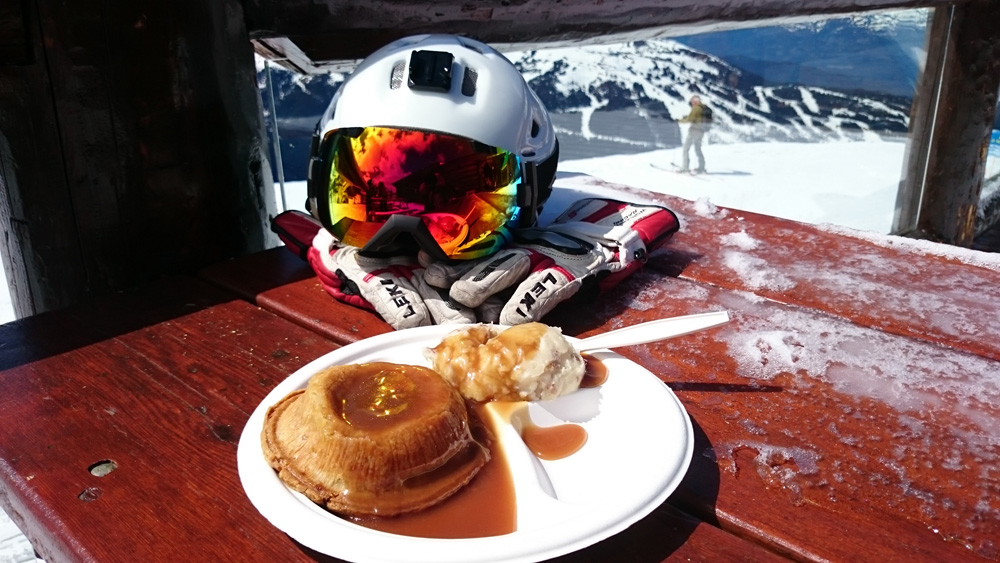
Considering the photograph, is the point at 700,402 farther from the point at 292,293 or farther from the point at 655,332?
the point at 292,293

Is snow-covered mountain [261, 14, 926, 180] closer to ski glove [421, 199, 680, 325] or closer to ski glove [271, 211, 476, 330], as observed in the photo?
ski glove [271, 211, 476, 330]

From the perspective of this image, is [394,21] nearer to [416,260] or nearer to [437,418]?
[416,260]

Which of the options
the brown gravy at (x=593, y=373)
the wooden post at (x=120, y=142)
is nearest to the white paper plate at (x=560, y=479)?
the brown gravy at (x=593, y=373)

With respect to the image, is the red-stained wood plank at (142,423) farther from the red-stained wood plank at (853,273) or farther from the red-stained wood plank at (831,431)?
the red-stained wood plank at (853,273)

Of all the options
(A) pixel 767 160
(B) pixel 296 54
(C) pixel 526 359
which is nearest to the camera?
(C) pixel 526 359

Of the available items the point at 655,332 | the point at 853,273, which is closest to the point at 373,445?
the point at 655,332

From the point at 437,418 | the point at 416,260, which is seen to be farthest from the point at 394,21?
the point at 437,418

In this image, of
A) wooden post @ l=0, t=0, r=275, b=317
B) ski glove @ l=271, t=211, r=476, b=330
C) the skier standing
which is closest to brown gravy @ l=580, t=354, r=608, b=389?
ski glove @ l=271, t=211, r=476, b=330
